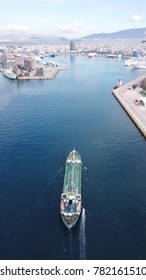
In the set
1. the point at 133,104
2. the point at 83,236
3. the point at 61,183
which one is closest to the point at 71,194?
the point at 61,183

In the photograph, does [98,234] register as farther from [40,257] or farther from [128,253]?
[40,257]

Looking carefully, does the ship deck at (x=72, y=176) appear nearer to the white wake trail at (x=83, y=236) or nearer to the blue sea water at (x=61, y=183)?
the blue sea water at (x=61, y=183)

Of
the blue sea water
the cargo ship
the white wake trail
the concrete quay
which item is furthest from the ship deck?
the concrete quay

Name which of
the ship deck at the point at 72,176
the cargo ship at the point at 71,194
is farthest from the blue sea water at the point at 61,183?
the ship deck at the point at 72,176

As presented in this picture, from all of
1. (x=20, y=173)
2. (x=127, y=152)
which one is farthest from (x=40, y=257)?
(x=127, y=152)

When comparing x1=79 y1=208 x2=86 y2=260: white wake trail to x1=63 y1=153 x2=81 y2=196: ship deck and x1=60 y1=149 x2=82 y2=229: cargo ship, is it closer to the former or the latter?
x1=60 y1=149 x2=82 y2=229: cargo ship
